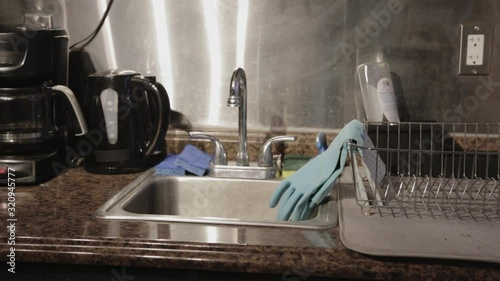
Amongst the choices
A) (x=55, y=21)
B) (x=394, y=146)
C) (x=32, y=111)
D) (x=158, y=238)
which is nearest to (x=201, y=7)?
(x=55, y=21)

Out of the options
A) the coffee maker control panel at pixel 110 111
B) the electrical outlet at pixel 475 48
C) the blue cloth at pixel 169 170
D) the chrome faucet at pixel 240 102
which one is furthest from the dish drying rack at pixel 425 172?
the coffee maker control panel at pixel 110 111

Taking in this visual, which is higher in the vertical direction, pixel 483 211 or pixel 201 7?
pixel 201 7

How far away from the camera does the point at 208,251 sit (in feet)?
2.73

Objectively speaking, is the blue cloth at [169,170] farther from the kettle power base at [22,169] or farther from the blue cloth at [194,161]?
the kettle power base at [22,169]

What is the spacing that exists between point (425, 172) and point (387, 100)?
0.65ft

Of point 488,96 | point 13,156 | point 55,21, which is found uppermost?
point 55,21

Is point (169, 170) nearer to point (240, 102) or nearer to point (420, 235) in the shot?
point (240, 102)

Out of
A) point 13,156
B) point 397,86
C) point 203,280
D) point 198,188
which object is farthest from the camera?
point 397,86

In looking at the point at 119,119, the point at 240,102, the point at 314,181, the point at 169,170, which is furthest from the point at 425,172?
the point at 119,119

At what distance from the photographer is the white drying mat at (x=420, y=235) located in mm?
789

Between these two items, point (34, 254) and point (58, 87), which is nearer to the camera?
point (34, 254)

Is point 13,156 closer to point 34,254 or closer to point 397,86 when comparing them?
point 34,254

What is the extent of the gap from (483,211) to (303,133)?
57cm

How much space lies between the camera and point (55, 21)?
1.48 metres
